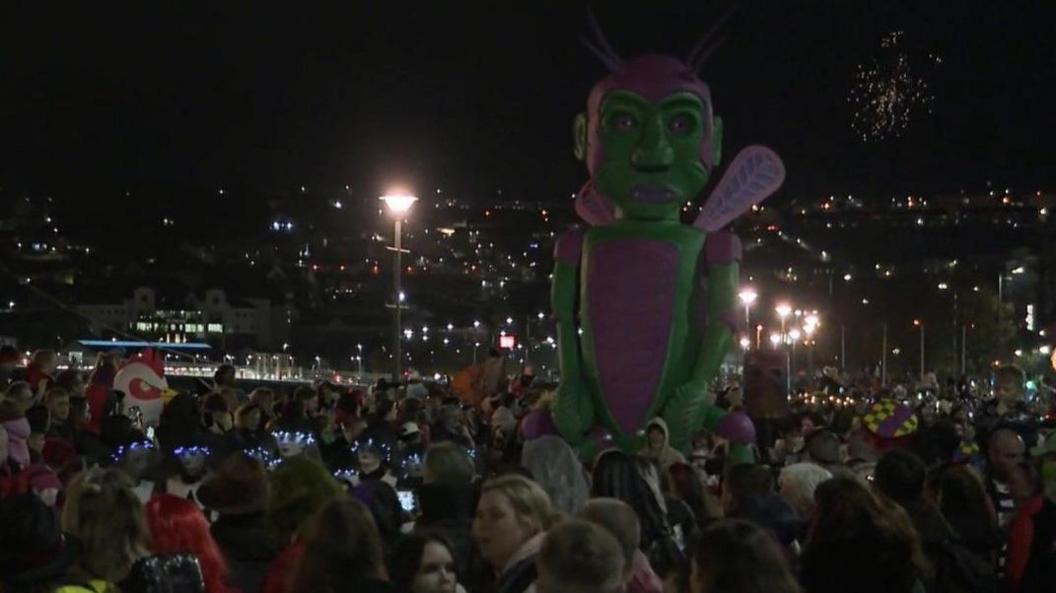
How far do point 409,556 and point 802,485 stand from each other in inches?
149

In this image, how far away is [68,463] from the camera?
10.9 metres

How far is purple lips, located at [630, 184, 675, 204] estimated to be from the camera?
16.1 m

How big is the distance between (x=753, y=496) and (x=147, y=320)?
98.2m

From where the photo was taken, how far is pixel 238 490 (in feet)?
22.4

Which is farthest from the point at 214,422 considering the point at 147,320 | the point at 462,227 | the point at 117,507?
the point at 462,227

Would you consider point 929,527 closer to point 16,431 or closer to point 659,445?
point 659,445

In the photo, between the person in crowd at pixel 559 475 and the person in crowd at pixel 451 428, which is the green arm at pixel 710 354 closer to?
the person in crowd at pixel 451 428

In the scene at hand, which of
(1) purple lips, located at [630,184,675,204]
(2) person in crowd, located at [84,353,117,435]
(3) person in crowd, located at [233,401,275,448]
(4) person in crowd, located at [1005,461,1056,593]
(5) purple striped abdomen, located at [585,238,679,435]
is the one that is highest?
(1) purple lips, located at [630,184,675,204]

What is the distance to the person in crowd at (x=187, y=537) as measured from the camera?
6.12 metres

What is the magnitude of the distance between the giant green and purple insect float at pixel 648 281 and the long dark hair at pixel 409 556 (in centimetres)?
1015

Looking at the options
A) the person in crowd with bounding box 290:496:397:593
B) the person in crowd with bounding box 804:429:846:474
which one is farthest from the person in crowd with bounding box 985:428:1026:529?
the person in crowd with bounding box 290:496:397:593

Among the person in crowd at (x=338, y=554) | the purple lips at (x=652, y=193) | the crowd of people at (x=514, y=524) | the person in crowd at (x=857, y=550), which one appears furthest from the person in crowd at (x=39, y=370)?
the person in crowd at (x=857, y=550)

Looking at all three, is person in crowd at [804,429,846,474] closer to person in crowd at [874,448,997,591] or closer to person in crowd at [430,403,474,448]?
person in crowd at [874,448,997,591]

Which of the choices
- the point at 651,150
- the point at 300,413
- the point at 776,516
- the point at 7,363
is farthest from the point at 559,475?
the point at 7,363
